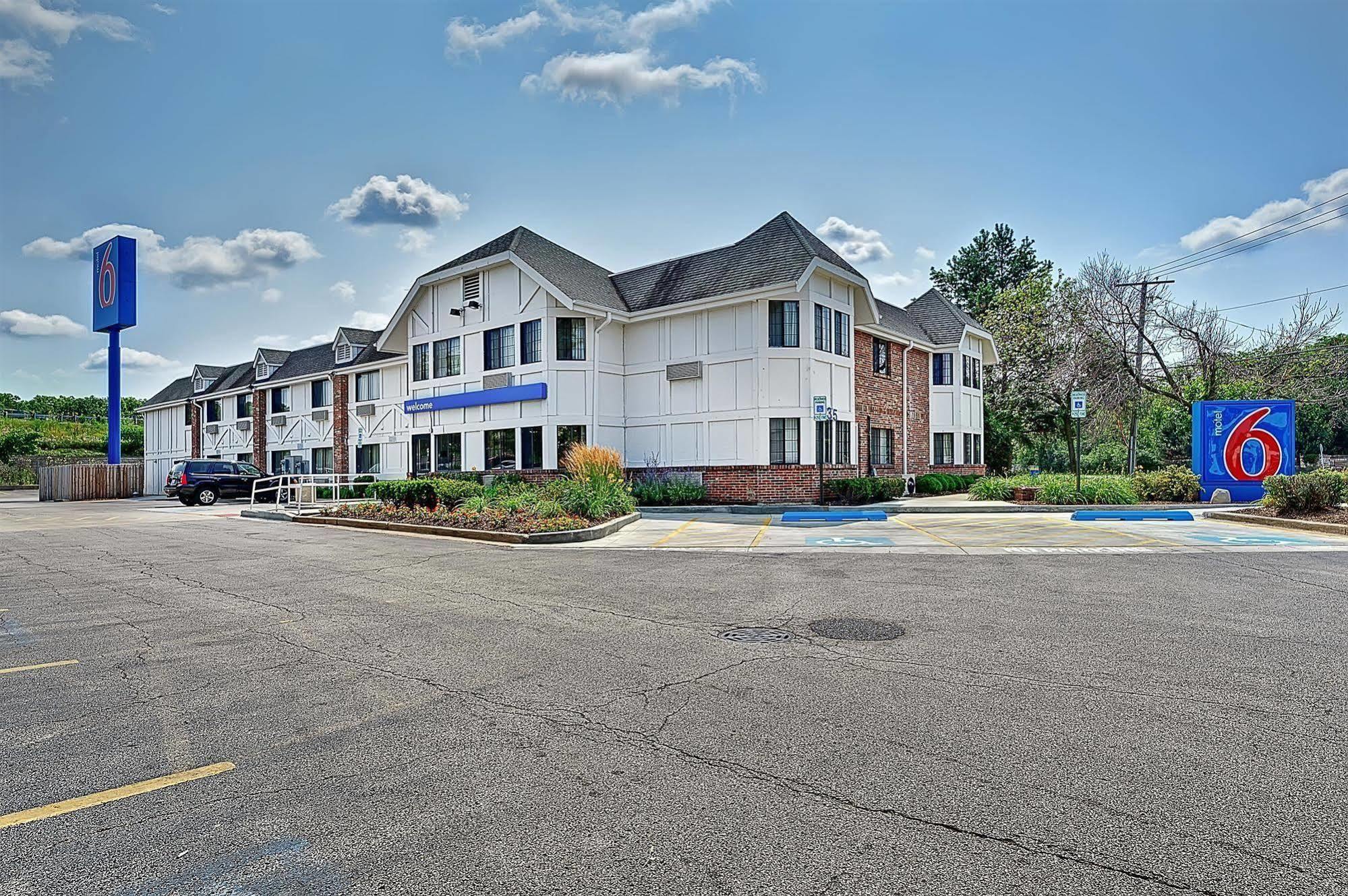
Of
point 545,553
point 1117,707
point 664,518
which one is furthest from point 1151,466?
point 1117,707

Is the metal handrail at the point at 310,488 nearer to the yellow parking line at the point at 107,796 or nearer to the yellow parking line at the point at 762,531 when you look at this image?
the yellow parking line at the point at 762,531

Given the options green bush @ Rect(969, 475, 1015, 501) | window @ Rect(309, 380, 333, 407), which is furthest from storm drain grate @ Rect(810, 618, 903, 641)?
window @ Rect(309, 380, 333, 407)

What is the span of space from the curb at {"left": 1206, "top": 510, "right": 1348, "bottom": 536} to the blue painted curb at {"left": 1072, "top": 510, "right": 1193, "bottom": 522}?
639 millimetres

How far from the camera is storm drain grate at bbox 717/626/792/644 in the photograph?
6.58 m

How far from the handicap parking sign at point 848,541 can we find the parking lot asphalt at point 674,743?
482 centimetres

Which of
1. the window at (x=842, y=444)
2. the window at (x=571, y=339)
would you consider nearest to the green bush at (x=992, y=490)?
the window at (x=842, y=444)

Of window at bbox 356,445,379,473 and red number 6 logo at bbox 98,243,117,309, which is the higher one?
red number 6 logo at bbox 98,243,117,309

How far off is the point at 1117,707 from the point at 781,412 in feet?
62.5

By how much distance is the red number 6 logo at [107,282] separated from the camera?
36.5m

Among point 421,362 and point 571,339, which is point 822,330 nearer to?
point 571,339

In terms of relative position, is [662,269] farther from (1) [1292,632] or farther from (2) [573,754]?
(2) [573,754]

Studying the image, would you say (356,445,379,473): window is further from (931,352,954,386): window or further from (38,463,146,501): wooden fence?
(931,352,954,386): window

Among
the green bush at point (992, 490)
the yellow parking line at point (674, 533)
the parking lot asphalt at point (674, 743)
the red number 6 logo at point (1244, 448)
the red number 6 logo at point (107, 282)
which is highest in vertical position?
the red number 6 logo at point (107, 282)

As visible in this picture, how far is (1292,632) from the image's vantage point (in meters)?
6.68
